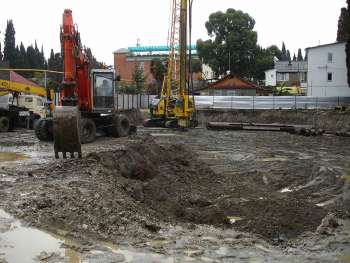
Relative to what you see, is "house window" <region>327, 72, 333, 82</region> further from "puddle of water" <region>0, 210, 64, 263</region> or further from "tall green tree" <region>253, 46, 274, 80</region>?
"puddle of water" <region>0, 210, 64, 263</region>

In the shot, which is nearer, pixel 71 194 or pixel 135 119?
pixel 71 194

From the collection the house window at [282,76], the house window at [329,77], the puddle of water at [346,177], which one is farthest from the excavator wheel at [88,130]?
the house window at [282,76]

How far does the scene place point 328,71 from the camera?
50.1 m

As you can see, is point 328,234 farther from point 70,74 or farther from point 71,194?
point 70,74

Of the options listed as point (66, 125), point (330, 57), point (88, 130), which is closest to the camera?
point (66, 125)

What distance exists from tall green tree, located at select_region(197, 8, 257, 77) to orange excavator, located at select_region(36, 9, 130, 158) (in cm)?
5017

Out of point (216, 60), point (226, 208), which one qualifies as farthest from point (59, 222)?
point (216, 60)

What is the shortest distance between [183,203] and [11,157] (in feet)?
19.2

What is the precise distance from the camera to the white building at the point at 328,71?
49.0m

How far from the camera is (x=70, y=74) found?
15.7m

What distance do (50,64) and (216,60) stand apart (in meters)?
28.6

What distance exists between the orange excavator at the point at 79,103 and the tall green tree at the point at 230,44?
165 ft

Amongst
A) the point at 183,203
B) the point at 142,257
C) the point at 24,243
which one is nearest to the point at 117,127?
the point at 183,203

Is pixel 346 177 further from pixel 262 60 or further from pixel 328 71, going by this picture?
pixel 262 60
